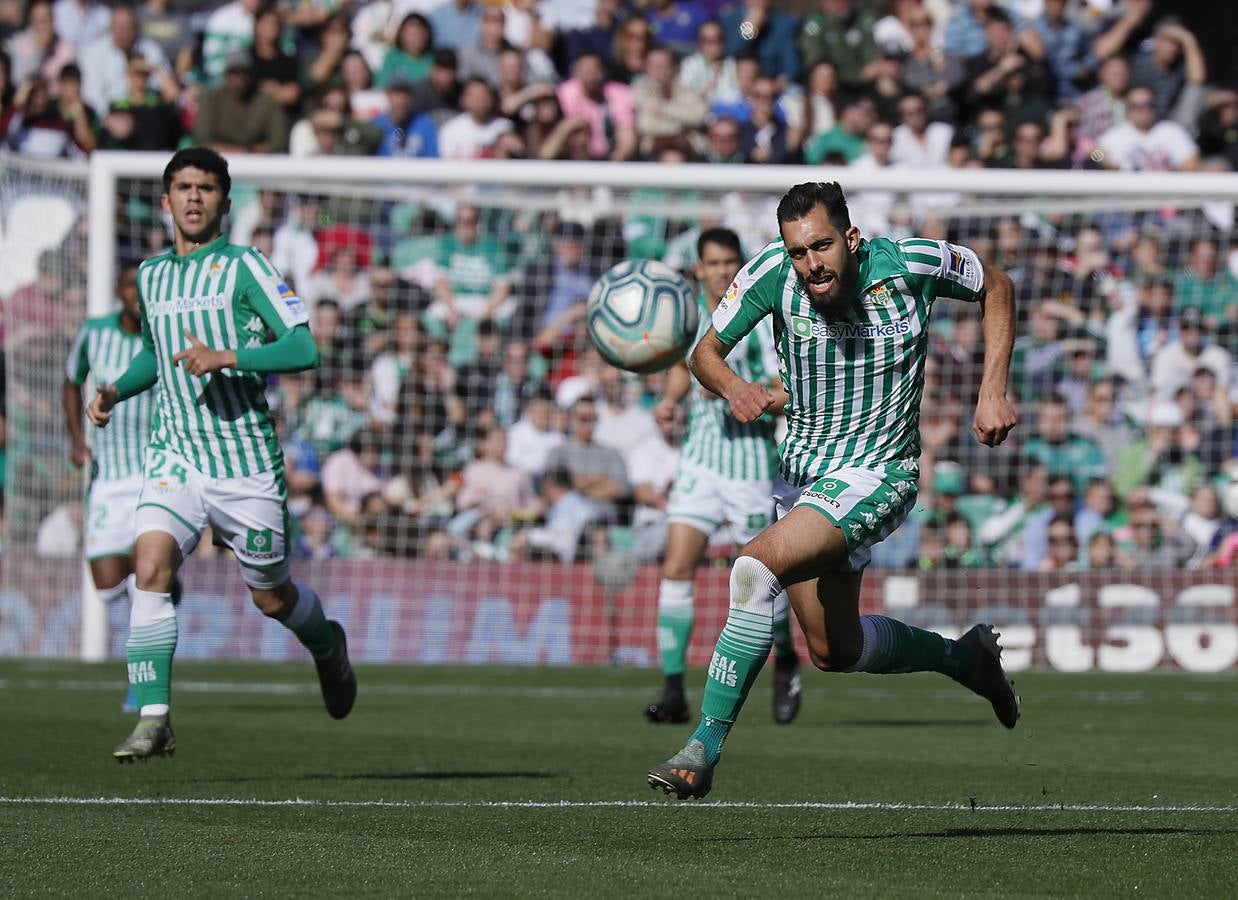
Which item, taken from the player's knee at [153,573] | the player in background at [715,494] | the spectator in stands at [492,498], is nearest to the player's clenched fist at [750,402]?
the player's knee at [153,573]

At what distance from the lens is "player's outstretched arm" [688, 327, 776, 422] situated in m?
5.96

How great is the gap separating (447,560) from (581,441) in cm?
151

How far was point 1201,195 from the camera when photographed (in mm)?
15344

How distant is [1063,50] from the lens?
65.6 feet

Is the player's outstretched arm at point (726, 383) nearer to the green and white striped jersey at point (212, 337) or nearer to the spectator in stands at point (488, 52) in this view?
the green and white striped jersey at point (212, 337)

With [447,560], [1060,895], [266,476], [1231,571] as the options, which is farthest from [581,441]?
[1060,895]

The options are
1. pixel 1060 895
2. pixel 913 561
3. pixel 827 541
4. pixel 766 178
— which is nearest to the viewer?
pixel 1060 895

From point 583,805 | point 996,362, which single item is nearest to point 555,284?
point 583,805

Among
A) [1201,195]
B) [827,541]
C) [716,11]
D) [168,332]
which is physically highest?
[716,11]

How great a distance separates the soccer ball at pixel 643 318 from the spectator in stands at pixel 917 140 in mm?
8887

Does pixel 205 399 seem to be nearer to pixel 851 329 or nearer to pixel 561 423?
pixel 851 329

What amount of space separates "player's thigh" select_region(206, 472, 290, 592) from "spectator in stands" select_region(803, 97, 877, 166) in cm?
1106

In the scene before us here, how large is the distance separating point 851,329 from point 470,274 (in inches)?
445

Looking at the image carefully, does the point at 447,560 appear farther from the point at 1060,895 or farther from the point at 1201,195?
the point at 1060,895
